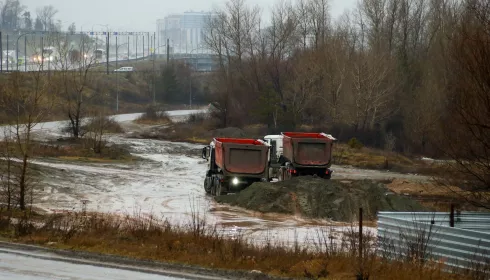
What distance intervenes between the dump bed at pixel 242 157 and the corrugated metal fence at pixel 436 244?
16.4m

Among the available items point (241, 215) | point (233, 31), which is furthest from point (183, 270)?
point (233, 31)

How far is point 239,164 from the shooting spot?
3462 cm

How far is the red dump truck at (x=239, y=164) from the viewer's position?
113ft

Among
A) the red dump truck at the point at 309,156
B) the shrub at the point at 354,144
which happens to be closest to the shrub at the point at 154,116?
the shrub at the point at 354,144

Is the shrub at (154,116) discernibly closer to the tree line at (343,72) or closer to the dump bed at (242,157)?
the tree line at (343,72)

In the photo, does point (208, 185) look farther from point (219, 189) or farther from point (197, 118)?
point (197, 118)

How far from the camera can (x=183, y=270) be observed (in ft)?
49.3

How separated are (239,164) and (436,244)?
61.2ft

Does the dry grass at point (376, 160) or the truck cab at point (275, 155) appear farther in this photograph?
the dry grass at point (376, 160)

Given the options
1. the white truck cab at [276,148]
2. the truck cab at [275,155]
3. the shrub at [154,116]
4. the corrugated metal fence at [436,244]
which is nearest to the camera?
the corrugated metal fence at [436,244]

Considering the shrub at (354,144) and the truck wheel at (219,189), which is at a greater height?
the shrub at (354,144)

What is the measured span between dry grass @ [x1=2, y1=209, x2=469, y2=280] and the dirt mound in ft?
37.3

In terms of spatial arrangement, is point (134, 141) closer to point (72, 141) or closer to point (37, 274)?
point (72, 141)

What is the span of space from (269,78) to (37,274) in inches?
2800
